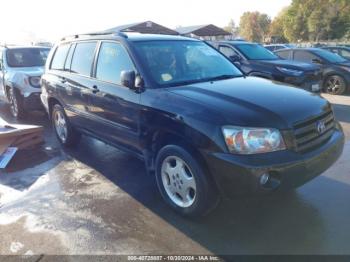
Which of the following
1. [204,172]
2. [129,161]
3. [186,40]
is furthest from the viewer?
[129,161]

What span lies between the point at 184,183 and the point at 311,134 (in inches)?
51.1

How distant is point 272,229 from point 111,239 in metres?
1.53

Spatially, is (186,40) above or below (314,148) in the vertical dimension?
above

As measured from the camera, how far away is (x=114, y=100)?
160 inches

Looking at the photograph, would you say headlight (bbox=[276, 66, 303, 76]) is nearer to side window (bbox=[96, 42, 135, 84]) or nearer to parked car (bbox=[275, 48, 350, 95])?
parked car (bbox=[275, 48, 350, 95])

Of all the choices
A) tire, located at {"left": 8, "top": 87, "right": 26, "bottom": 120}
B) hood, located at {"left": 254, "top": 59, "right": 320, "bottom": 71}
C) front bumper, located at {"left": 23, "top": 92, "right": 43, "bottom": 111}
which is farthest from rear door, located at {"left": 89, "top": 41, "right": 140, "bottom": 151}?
hood, located at {"left": 254, "top": 59, "right": 320, "bottom": 71}

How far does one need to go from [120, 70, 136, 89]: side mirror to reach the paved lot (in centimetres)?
132

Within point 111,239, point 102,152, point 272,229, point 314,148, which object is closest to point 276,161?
point 314,148

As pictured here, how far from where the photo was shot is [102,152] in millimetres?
5645

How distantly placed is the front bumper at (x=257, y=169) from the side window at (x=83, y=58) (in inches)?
99.6

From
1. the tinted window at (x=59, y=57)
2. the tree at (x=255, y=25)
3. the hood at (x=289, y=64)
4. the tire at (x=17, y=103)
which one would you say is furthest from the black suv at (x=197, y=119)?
the tree at (x=255, y=25)

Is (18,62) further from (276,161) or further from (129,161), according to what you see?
(276,161)

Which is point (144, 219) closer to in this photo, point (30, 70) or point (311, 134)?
point (311, 134)

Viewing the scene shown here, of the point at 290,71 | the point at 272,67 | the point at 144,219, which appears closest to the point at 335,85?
the point at 290,71
